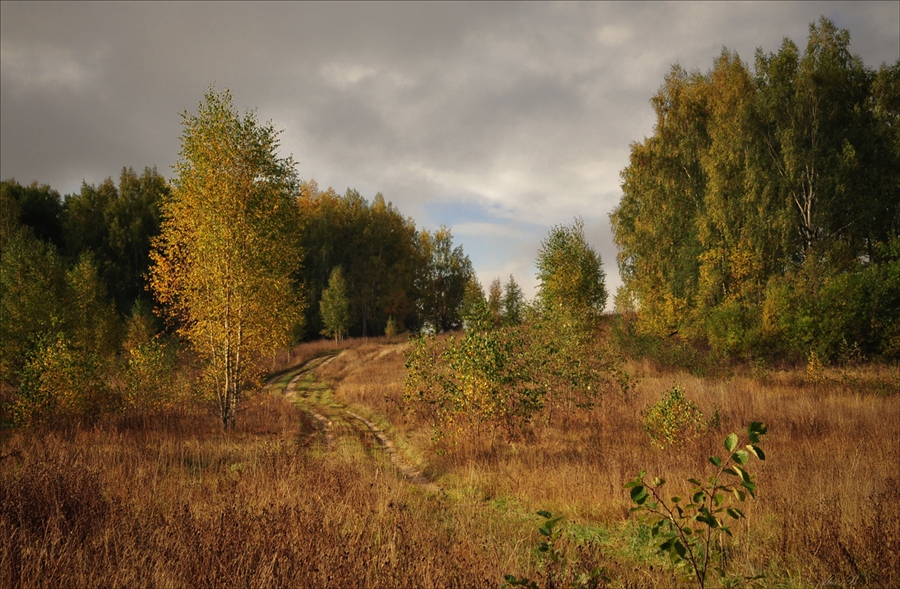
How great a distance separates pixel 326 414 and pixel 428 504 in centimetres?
1179

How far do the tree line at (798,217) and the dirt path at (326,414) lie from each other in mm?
16986

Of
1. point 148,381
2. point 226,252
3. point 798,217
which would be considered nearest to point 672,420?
point 226,252

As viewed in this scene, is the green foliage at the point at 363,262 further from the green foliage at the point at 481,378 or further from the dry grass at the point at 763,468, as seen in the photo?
the green foliage at the point at 481,378

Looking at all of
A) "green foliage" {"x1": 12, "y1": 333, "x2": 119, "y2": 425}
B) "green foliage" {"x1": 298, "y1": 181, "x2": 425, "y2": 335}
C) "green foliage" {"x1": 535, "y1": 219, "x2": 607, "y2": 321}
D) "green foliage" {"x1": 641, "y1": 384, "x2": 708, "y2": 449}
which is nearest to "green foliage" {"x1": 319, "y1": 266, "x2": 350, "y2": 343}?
"green foliage" {"x1": 298, "y1": 181, "x2": 425, "y2": 335}

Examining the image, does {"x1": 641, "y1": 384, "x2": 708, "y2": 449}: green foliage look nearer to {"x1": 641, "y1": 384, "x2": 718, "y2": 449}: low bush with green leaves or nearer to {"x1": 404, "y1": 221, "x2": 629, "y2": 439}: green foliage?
{"x1": 641, "y1": 384, "x2": 718, "y2": 449}: low bush with green leaves

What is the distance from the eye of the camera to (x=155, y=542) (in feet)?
15.8

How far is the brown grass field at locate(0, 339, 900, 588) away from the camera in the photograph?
431cm

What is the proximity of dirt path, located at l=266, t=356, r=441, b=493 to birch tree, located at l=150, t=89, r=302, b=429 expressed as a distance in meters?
3.26

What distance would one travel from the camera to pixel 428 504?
778 centimetres

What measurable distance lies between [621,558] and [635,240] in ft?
89.4

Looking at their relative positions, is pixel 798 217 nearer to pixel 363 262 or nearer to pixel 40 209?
pixel 363 262

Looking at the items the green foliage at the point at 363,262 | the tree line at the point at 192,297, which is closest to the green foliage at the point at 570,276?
the tree line at the point at 192,297

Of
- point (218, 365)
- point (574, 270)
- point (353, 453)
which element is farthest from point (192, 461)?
point (574, 270)

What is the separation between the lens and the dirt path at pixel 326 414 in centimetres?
1093
